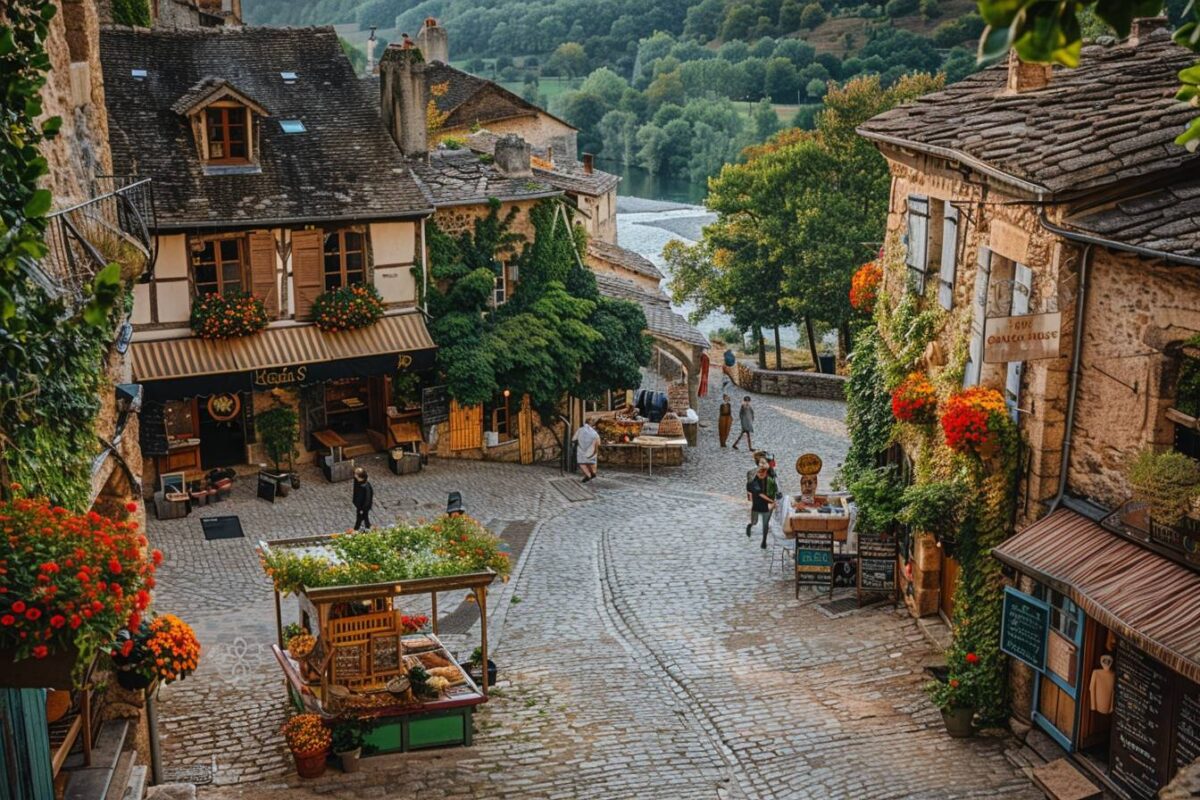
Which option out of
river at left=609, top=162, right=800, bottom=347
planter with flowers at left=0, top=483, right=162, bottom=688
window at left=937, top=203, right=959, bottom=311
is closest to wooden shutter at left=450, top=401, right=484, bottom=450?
window at left=937, top=203, right=959, bottom=311

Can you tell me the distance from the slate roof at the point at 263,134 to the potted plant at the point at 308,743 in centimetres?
1240

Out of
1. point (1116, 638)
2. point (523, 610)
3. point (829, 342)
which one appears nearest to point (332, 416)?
point (523, 610)

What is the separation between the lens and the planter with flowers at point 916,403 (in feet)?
54.4

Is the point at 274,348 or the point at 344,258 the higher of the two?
the point at 344,258

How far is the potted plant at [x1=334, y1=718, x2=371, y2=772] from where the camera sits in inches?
533

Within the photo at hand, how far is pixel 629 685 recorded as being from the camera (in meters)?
16.1

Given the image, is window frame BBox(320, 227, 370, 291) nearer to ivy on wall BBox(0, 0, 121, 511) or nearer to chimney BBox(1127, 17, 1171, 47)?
chimney BBox(1127, 17, 1171, 47)

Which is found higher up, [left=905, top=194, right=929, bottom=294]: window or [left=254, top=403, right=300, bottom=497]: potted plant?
[left=905, top=194, right=929, bottom=294]: window

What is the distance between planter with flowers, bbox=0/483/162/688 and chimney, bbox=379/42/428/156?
19864mm

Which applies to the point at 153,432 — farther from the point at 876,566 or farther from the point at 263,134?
the point at 876,566

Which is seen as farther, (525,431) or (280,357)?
A: (525,431)

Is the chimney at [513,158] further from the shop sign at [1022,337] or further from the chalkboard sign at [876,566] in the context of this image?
the shop sign at [1022,337]

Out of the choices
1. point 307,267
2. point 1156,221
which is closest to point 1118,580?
point 1156,221

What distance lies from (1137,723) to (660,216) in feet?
221
